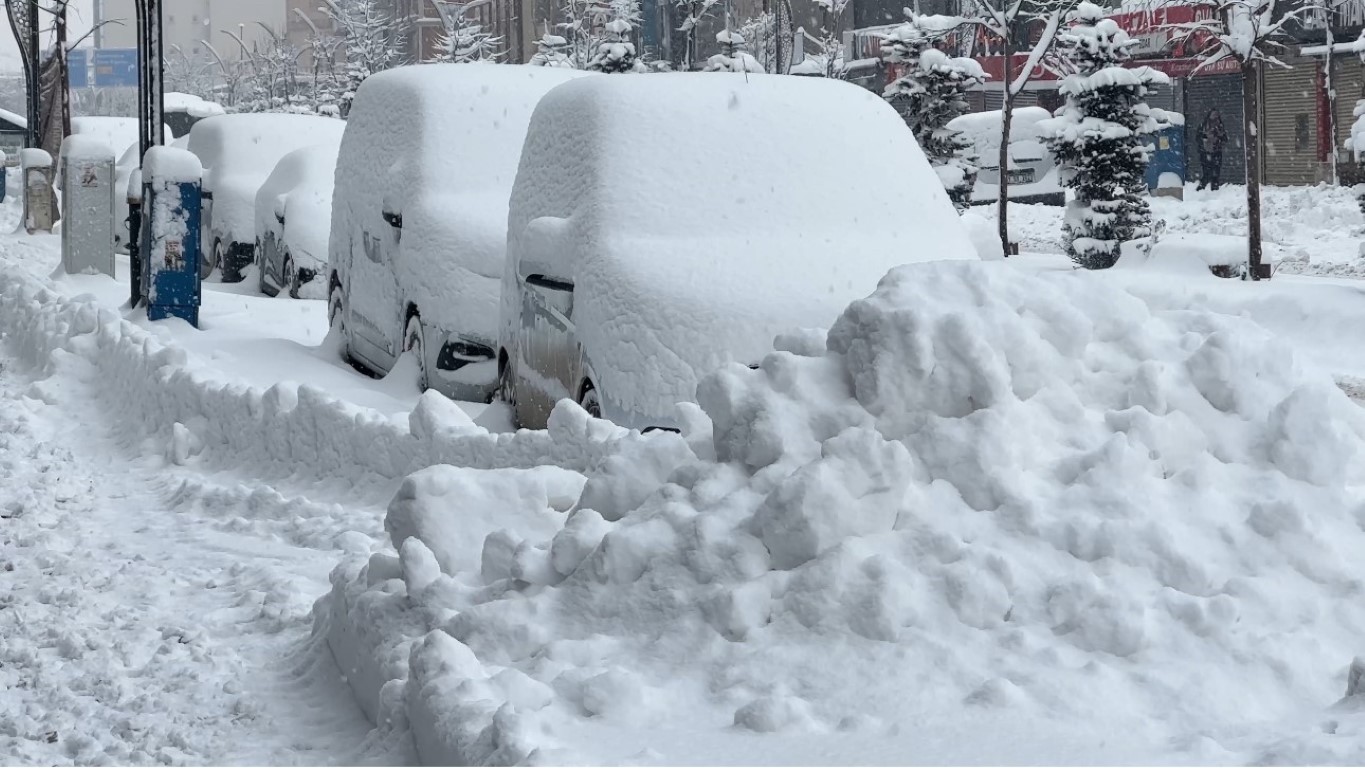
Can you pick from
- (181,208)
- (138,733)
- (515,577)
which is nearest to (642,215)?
(515,577)

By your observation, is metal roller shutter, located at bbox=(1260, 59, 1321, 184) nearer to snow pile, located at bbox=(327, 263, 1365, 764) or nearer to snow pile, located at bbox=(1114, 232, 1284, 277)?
snow pile, located at bbox=(1114, 232, 1284, 277)

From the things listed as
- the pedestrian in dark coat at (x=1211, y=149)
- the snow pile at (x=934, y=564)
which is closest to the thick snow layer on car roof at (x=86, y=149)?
the snow pile at (x=934, y=564)

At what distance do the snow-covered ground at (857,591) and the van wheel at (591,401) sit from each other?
1.46 m

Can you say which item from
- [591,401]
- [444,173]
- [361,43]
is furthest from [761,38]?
[591,401]

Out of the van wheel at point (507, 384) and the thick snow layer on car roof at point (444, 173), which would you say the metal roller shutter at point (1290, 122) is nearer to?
the thick snow layer on car roof at point (444, 173)

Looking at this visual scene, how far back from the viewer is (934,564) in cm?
387

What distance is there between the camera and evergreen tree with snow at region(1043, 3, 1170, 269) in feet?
77.1

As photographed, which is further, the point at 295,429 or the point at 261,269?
the point at 261,269

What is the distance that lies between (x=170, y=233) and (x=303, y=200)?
151cm

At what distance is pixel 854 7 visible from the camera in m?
53.9

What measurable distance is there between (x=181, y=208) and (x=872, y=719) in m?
10.5

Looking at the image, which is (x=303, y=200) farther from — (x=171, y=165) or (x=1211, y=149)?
(x=1211, y=149)

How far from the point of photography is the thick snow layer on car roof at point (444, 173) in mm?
8984

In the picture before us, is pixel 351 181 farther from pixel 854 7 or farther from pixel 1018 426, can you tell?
pixel 854 7
